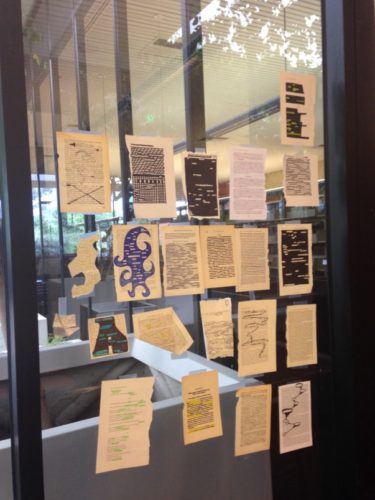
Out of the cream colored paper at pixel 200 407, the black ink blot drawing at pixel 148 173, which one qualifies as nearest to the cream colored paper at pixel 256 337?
the cream colored paper at pixel 200 407

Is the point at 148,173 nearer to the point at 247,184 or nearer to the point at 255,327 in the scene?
the point at 247,184

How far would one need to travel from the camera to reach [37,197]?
3.26 feet

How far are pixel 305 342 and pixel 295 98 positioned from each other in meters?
0.69

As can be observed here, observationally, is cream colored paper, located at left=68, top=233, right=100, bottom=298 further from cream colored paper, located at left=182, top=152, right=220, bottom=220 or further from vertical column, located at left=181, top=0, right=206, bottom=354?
vertical column, located at left=181, top=0, right=206, bottom=354

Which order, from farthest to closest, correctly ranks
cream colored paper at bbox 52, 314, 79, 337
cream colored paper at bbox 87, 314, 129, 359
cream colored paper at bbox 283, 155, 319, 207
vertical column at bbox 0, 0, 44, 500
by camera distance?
cream colored paper at bbox 283, 155, 319, 207, cream colored paper at bbox 52, 314, 79, 337, cream colored paper at bbox 87, 314, 129, 359, vertical column at bbox 0, 0, 44, 500

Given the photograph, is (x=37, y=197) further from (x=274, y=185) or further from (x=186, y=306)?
(x=274, y=185)

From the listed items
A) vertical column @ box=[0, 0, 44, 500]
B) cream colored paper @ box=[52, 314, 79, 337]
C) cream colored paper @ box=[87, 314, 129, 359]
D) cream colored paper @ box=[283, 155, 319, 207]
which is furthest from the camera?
cream colored paper @ box=[283, 155, 319, 207]

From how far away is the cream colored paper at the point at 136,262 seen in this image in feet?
3.27

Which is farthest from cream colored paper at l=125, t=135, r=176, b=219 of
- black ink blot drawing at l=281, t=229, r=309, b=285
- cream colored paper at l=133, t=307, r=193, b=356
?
black ink blot drawing at l=281, t=229, r=309, b=285

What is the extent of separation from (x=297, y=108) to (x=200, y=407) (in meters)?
Answer: 0.85

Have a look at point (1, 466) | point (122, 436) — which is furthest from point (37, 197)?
point (1, 466)

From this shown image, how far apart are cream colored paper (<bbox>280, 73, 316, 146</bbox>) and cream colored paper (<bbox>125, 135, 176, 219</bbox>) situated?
350 mm

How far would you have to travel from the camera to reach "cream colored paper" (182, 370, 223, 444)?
109cm

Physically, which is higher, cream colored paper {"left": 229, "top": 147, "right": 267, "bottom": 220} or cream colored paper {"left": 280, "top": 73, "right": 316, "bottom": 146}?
cream colored paper {"left": 280, "top": 73, "right": 316, "bottom": 146}
